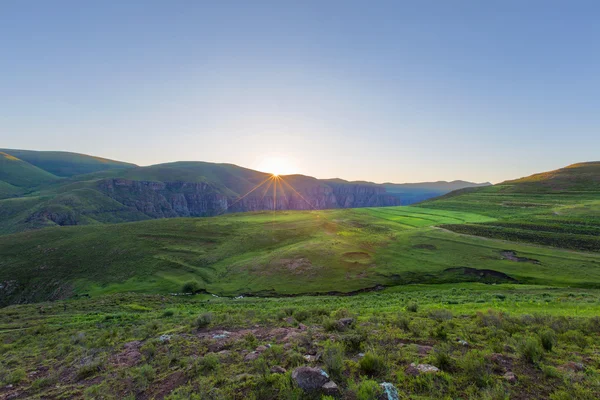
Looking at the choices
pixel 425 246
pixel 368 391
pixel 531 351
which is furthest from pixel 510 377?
pixel 425 246

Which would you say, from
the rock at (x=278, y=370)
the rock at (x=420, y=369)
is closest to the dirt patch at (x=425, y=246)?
the rock at (x=420, y=369)

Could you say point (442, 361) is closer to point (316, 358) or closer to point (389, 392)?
point (389, 392)

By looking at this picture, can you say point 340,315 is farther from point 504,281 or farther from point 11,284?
point 11,284

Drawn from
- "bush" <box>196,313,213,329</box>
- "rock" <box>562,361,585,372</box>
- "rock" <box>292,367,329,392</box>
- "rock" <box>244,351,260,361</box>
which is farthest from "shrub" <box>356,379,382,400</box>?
"bush" <box>196,313,213,329</box>

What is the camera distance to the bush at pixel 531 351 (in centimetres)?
908

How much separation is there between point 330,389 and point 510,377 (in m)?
5.97

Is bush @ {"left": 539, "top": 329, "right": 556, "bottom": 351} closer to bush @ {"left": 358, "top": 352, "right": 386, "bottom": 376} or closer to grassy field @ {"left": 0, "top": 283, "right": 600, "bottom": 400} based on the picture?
grassy field @ {"left": 0, "top": 283, "right": 600, "bottom": 400}

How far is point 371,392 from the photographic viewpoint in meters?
7.27

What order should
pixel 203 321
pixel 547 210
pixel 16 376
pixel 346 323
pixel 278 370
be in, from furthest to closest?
pixel 547 210
pixel 203 321
pixel 346 323
pixel 16 376
pixel 278 370

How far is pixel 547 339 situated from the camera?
10.4 m

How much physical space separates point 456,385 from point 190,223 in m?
84.9

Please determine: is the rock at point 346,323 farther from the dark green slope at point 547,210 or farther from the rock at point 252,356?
the dark green slope at point 547,210

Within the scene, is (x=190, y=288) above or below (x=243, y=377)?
below

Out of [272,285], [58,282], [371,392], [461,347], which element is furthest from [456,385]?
[58,282]
